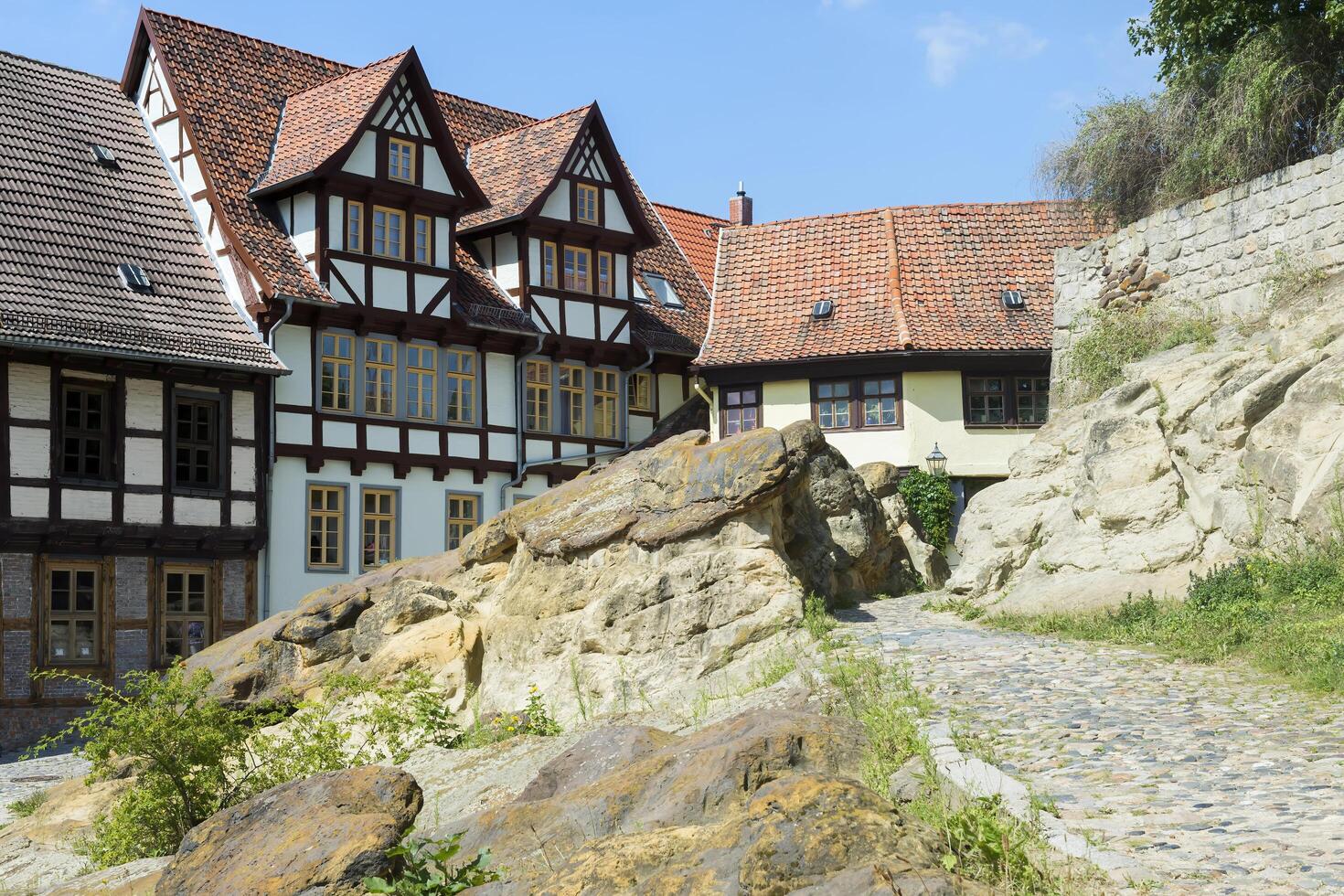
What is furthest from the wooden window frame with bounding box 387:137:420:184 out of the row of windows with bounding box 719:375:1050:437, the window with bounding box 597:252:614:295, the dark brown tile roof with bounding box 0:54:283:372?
the row of windows with bounding box 719:375:1050:437

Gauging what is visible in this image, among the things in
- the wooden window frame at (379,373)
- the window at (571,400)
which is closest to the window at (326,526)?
the wooden window frame at (379,373)

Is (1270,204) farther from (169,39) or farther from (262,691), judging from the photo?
(169,39)

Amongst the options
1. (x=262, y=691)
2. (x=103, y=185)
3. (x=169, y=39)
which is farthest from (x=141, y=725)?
(x=169, y=39)

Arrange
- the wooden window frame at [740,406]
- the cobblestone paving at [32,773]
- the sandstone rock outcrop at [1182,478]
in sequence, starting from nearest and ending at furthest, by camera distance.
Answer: the sandstone rock outcrop at [1182,478] → the cobblestone paving at [32,773] → the wooden window frame at [740,406]

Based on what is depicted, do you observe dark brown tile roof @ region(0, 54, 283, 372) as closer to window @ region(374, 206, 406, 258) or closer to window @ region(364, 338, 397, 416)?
window @ region(364, 338, 397, 416)

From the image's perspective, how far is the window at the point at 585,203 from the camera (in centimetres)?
3155

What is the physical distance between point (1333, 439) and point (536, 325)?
60.6ft

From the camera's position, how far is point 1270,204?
18.5 metres

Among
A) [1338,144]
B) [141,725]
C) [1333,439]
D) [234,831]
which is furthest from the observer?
[1338,144]

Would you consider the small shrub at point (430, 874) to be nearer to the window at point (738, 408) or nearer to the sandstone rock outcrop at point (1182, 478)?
the sandstone rock outcrop at point (1182, 478)

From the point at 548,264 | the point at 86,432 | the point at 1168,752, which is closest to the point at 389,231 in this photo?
the point at 548,264

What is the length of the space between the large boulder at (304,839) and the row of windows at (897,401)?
2042cm

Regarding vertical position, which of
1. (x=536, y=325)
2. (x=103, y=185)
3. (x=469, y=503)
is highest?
(x=103, y=185)

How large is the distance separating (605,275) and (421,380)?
5208 mm
